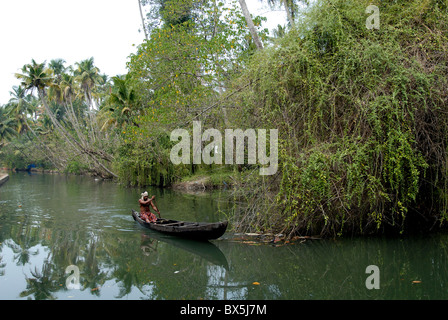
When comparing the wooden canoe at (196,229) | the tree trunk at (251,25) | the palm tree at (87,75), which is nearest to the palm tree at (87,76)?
the palm tree at (87,75)

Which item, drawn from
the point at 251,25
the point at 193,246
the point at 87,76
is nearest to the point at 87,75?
the point at 87,76

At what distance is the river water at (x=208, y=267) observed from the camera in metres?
6.55

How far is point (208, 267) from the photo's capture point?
820cm

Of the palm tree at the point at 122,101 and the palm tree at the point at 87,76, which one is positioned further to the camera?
the palm tree at the point at 87,76

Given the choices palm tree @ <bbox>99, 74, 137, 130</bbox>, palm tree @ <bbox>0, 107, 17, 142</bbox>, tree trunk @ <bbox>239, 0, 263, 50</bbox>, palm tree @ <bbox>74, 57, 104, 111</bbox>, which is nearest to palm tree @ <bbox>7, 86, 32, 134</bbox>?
palm tree @ <bbox>0, 107, 17, 142</bbox>

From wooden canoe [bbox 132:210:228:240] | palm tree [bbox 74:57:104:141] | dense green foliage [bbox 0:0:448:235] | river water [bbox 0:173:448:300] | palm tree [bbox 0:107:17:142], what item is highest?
palm tree [bbox 74:57:104:141]

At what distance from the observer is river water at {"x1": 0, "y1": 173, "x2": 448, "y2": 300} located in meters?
6.55

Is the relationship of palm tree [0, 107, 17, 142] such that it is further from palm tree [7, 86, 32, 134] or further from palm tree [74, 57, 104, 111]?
palm tree [74, 57, 104, 111]

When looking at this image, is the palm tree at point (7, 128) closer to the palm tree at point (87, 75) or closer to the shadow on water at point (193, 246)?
the palm tree at point (87, 75)

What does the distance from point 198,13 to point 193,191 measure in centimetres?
1015

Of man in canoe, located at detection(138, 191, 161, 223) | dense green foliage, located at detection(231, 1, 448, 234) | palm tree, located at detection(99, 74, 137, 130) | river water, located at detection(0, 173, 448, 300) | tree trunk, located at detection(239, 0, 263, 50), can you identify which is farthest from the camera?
palm tree, located at detection(99, 74, 137, 130)

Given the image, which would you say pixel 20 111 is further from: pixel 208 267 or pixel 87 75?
pixel 208 267

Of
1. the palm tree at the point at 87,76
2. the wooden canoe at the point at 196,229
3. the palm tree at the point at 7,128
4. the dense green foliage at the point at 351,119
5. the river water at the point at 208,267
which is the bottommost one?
the river water at the point at 208,267
